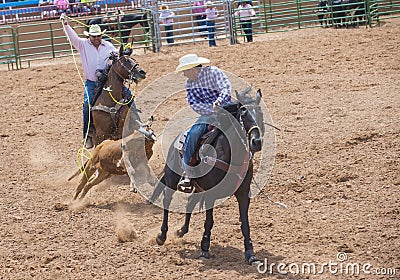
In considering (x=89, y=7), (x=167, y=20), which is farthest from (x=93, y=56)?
(x=89, y=7)

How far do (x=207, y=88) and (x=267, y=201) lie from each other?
76.1 inches

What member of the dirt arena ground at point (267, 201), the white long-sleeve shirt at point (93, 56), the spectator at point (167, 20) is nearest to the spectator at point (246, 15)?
the spectator at point (167, 20)

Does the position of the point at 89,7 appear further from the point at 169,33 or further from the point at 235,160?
the point at 235,160

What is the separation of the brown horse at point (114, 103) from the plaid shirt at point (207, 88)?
8.16 ft

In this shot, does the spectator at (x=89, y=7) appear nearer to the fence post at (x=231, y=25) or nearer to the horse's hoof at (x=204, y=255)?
the fence post at (x=231, y=25)

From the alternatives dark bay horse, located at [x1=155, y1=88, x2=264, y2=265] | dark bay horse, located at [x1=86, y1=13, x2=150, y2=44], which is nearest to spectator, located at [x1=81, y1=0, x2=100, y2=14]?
dark bay horse, located at [x1=86, y1=13, x2=150, y2=44]

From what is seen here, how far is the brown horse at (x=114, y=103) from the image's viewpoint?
8.76 m

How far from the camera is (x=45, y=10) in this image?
892 inches

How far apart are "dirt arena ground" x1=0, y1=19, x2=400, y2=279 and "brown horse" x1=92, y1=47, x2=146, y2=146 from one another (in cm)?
71

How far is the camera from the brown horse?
8758 millimetres

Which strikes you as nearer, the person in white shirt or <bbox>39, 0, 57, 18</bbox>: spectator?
the person in white shirt

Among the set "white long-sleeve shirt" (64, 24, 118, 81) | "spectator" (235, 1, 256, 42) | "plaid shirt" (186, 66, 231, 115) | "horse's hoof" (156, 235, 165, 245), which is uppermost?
"spectator" (235, 1, 256, 42)

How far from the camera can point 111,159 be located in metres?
8.02

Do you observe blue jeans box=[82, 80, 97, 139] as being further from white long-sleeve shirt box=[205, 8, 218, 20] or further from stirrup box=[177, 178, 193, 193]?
white long-sleeve shirt box=[205, 8, 218, 20]
